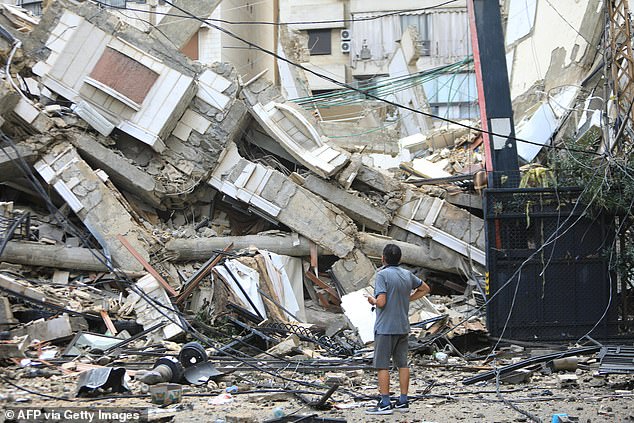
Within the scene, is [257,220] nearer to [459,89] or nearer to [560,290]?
[560,290]

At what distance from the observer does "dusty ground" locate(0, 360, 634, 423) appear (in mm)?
7539

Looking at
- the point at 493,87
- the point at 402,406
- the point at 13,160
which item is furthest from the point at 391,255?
the point at 13,160

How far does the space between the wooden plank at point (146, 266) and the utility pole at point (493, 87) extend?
18.0ft

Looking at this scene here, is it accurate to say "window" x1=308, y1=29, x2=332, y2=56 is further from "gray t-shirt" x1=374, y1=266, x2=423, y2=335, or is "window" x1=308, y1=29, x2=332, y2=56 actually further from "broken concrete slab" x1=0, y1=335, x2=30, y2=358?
"gray t-shirt" x1=374, y1=266, x2=423, y2=335

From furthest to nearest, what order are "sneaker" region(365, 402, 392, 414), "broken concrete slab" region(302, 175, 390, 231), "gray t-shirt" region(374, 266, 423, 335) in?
"broken concrete slab" region(302, 175, 390, 231) < "gray t-shirt" region(374, 266, 423, 335) < "sneaker" region(365, 402, 392, 414)

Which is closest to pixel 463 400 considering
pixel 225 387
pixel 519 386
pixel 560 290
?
pixel 519 386

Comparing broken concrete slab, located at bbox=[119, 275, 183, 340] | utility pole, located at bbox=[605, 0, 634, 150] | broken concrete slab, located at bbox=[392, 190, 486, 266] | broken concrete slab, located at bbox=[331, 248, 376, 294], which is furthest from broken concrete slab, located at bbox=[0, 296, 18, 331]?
utility pole, located at bbox=[605, 0, 634, 150]

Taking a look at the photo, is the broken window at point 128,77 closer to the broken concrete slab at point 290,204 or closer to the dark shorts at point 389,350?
the broken concrete slab at point 290,204

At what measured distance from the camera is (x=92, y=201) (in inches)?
611

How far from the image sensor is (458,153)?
18.8 metres

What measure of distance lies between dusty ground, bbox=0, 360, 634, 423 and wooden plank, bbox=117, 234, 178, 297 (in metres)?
4.49

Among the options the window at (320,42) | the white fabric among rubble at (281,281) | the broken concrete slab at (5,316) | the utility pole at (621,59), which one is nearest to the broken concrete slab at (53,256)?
the broken concrete slab at (5,316)

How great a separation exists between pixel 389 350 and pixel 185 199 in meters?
9.30

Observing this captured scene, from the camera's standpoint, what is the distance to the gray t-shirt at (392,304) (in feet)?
26.4
